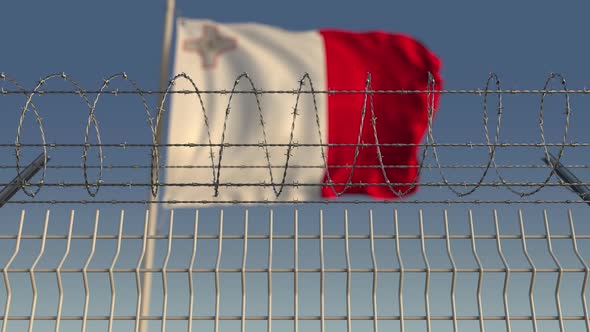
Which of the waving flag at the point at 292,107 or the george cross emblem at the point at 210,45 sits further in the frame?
the george cross emblem at the point at 210,45

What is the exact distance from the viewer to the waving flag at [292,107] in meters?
11.7

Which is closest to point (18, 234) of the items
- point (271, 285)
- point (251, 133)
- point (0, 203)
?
point (0, 203)

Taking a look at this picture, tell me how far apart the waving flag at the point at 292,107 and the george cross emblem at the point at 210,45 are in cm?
2

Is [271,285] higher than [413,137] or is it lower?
lower

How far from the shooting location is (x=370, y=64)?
13.4 m

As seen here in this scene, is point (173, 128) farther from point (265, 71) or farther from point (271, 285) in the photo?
point (271, 285)

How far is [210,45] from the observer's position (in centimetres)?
1294

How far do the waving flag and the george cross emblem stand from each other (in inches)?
0.8

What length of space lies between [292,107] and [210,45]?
6.51 feet

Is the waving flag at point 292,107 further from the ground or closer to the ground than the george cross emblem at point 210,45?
Answer: closer to the ground

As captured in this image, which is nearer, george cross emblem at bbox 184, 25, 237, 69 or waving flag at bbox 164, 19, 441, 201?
waving flag at bbox 164, 19, 441, 201

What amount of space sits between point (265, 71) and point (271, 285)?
789 centimetres

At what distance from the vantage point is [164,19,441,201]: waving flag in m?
11.7

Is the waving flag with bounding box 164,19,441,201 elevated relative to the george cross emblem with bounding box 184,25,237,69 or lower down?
lower down
